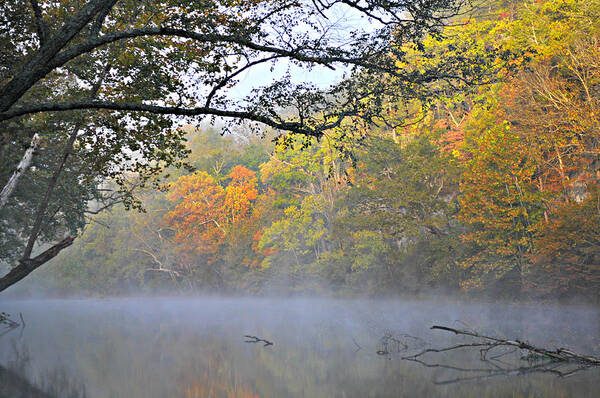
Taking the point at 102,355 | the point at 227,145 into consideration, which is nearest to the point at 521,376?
the point at 102,355

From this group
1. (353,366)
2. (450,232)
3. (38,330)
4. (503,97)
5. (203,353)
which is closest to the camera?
(353,366)

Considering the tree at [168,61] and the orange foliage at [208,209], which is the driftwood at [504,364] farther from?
the orange foliage at [208,209]

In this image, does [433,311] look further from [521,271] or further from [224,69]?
[224,69]

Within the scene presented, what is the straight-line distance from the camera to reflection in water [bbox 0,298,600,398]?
34.0 feet

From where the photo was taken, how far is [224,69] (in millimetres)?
8602

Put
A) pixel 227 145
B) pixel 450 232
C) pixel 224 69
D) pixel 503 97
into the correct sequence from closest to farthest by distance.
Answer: pixel 224 69 → pixel 503 97 → pixel 450 232 → pixel 227 145

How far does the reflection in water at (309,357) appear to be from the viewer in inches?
408

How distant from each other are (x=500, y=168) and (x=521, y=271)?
4.95m

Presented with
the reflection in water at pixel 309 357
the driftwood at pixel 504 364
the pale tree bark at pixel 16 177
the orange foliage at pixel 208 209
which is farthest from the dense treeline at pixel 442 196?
the driftwood at pixel 504 364

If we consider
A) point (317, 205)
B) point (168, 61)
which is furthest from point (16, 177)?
point (317, 205)

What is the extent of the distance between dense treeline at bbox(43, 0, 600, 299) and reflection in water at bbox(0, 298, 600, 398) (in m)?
2.88

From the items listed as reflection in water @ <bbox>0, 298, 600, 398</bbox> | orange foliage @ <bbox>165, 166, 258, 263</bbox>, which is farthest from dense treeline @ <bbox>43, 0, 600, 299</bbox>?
reflection in water @ <bbox>0, 298, 600, 398</bbox>

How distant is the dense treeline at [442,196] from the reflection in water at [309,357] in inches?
113

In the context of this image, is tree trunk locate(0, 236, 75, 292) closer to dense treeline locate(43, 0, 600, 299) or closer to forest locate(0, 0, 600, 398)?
forest locate(0, 0, 600, 398)
